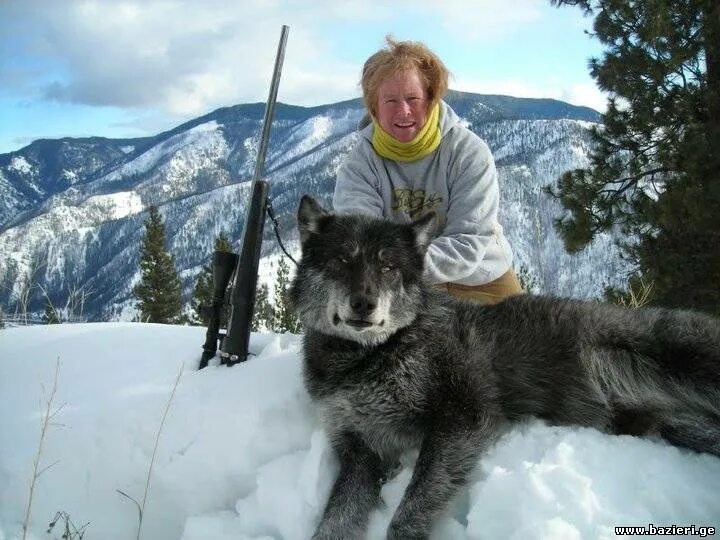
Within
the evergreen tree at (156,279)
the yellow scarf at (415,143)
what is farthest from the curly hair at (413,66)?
the evergreen tree at (156,279)

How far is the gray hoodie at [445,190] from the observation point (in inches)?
193

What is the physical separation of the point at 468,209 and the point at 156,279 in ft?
121

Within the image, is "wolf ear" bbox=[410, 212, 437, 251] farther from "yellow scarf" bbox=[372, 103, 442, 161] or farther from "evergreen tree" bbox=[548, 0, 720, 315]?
"evergreen tree" bbox=[548, 0, 720, 315]

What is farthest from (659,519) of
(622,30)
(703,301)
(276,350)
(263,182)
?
(622,30)

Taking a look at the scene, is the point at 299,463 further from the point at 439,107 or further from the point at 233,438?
the point at 439,107

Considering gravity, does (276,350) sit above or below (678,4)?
below

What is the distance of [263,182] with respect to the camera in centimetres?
499

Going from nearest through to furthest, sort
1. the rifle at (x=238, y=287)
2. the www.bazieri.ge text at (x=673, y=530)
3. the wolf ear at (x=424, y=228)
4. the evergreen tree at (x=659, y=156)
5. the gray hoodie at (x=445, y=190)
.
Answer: the www.bazieri.ge text at (x=673, y=530) → the wolf ear at (x=424, y=228) → the rifle at (x=238, y=287) → the gray hoodie at (x=445, y=190) → the evergreen tree at (x=659, y=156)

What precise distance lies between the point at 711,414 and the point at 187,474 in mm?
3286

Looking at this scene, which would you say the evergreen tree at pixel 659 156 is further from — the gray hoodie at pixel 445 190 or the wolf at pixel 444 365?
the wolf at pixel 444 365

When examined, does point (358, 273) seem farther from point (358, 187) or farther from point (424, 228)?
point (358, 187)

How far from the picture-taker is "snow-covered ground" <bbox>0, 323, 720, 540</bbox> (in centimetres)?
274

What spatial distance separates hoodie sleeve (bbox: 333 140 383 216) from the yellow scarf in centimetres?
24

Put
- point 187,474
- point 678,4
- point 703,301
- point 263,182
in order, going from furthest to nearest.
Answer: point 703,301
point 678,4
point 263,182
point 187,474
